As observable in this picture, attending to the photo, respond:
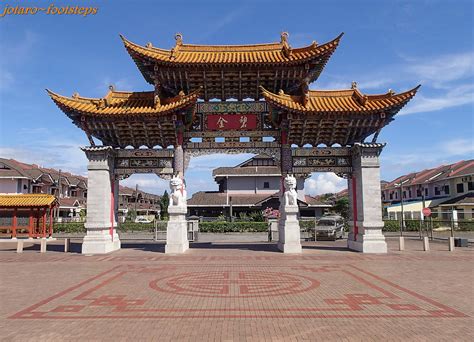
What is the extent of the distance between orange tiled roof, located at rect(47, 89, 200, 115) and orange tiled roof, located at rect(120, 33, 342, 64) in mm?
2095

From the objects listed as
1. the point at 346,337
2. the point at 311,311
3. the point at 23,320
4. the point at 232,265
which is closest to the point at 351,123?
the point at 232,265

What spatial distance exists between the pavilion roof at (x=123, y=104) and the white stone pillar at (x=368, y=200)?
8.83m

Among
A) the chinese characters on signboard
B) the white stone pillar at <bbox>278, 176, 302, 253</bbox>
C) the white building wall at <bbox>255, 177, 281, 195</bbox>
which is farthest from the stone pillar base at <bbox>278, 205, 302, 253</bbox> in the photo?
the white building wall at <bbox>255, 177, 281, 195</bbox>

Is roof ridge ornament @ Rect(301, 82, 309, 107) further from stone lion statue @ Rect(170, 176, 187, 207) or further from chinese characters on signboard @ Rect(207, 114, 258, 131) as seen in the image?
stone lion statue @ Rect(170, 176, 187, 207)

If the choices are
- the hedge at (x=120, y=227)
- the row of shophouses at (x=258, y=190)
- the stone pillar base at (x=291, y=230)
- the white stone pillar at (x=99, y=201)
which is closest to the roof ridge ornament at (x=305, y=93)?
the stone pillar base at (x=291, y=230)

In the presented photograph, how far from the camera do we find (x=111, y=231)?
1964cm

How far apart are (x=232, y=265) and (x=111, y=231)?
8331 millimetres

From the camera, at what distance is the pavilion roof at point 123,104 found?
703 inches

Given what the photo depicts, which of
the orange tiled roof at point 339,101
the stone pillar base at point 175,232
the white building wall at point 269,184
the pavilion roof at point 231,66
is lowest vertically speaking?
the stone pillar base at point 175,232

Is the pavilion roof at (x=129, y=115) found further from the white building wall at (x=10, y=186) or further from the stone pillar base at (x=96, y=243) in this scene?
the white building wall at (x=10, y=186)

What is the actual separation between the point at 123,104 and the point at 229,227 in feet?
68.7

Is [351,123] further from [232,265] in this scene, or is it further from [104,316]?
[104,316]

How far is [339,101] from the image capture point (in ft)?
63.5

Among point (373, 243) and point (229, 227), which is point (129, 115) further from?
point (229, 227)
